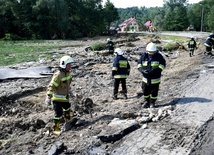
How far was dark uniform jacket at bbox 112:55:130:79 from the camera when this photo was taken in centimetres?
876

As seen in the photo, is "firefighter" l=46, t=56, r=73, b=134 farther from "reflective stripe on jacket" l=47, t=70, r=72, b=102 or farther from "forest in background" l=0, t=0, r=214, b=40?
"forest in background" l=0, t=0, r=214, b=40

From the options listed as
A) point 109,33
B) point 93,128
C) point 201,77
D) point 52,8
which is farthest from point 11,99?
point 109,33

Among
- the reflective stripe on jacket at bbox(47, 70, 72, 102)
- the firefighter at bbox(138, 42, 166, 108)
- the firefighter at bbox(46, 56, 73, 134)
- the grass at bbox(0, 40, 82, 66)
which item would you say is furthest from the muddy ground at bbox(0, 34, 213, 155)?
the grass at bbox(0, 40, 82, 66)

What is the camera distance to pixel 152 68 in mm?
7215

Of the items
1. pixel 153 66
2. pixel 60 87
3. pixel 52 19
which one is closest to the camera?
pixel 60 87

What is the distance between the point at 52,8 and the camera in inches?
1779

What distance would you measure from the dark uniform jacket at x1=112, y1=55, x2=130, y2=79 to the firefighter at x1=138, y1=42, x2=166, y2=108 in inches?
55.5

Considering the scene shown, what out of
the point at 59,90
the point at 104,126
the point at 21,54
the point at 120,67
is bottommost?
the point at 104,126

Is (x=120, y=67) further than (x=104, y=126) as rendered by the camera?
Yes

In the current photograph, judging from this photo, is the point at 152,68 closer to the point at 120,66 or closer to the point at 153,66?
the point at 153,66

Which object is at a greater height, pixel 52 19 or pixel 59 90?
pixel 52 19

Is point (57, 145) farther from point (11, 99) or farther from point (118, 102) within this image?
point (11, 99)

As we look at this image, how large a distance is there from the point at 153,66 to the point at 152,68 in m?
0.06

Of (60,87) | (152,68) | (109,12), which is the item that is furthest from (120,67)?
(109,12)
